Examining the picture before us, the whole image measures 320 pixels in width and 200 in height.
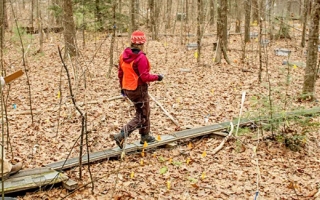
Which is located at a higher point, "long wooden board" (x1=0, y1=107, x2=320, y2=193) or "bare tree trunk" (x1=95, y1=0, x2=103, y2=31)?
"bare tree trunk" (x1=95, y1=0, x2=103, y2=31)

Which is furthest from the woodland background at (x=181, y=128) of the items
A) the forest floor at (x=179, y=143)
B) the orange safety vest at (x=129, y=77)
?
the orange safety vest at (x=129, y=77)

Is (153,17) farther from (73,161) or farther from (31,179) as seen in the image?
(31,179)

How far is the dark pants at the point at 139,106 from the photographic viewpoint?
249 inches

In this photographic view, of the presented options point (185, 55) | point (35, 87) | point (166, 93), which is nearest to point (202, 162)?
point (166, 93)

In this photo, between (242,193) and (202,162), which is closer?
(242,193)

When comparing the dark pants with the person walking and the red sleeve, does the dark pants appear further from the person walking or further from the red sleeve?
the red sleeve

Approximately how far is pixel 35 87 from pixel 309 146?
8117 mm

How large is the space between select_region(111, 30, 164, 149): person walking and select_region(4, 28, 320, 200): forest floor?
49 cm

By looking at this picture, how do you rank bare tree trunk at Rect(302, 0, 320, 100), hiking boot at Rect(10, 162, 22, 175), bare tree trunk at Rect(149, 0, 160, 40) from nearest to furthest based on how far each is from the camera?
1. hiking boot at Rect(10, 162, 22, 175)
2. bare tree trunk at Rect(302, 0, 320, 100)
3. bare tree trunk at Rect(149, 0, 160, 40)

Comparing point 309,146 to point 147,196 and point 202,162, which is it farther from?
point 147,196

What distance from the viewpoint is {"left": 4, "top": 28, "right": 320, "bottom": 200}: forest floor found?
533 cm

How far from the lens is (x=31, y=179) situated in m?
5.20

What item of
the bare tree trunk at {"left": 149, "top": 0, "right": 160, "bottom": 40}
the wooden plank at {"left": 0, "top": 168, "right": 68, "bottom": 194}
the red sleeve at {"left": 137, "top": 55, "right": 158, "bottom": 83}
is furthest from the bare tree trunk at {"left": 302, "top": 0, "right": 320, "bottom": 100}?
the bare tree trunk at {"left": 149, "top": 0, "right": 160, "bottom": 40}

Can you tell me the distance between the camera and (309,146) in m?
6.85
